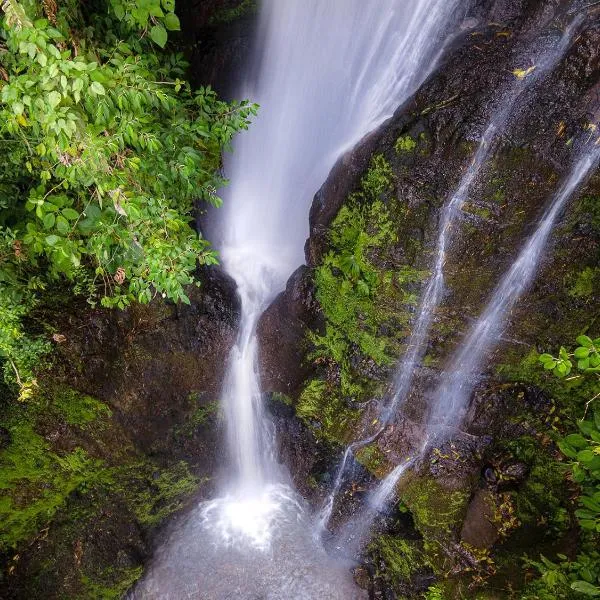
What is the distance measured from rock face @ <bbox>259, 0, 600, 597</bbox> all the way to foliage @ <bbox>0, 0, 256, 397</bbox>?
211 cm

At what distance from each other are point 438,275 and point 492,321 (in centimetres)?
89

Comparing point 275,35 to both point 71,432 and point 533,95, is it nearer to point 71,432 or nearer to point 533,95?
point 533,95

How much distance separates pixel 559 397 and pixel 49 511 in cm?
697

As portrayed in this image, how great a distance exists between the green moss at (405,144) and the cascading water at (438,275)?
0.70m

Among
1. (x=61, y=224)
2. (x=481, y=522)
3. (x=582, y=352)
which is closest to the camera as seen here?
(x=582, y=352)

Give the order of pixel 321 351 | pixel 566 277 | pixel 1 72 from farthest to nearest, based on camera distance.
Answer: pixel 321 351, pixel 566 277, pixel 1 72

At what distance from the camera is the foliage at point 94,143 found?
2.72 m

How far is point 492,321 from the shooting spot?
16.8 feet

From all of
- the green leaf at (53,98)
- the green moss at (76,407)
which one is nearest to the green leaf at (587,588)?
the green leaf at (53,98)

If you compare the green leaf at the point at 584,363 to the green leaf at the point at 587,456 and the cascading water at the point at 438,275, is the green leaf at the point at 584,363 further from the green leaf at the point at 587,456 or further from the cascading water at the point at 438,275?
the cascading water at the point at 438,275


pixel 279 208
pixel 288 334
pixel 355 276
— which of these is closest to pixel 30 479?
pixel 288 334

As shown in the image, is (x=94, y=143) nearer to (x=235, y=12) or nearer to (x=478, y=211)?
(x=478, y=211)

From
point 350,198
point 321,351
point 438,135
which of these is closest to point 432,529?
point 321,351

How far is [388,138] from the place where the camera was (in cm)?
505
